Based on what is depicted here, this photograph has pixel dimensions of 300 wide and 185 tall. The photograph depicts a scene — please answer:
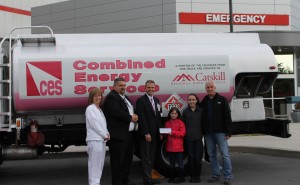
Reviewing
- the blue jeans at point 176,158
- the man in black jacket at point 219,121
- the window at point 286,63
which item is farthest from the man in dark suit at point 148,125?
the window at point 286,63

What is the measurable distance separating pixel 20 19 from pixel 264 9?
19210 mm

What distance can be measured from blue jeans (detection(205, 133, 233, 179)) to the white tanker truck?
881 mm

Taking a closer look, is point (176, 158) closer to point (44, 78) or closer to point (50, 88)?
point (50, 88)

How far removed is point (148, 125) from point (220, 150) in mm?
1326

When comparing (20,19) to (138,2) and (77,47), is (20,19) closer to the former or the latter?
(138,2)

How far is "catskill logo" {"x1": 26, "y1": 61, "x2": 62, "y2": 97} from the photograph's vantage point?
25.0 feet

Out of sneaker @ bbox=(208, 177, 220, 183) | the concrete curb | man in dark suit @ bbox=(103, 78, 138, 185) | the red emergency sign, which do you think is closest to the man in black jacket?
sneaker @ bbox=(208, 177, 220, 183)

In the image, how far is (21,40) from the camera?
7.85 meters

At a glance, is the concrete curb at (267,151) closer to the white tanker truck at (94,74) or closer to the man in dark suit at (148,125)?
the white tanker truck at (94,74)

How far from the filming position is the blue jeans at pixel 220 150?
25.2 feet

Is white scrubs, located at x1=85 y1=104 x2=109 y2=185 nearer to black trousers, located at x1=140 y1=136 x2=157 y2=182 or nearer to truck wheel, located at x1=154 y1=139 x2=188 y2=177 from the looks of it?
black trousers, located at x1=140 y1=136 x2=157 y2=182

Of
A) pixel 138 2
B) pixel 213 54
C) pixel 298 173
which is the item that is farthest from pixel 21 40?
pixel 138 2

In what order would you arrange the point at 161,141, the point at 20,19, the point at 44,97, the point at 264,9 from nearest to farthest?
the point at 44,97, the point at 161,141, the point at 264,9, the point at 20,19

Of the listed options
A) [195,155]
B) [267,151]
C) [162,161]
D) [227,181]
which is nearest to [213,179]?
[227,181]
